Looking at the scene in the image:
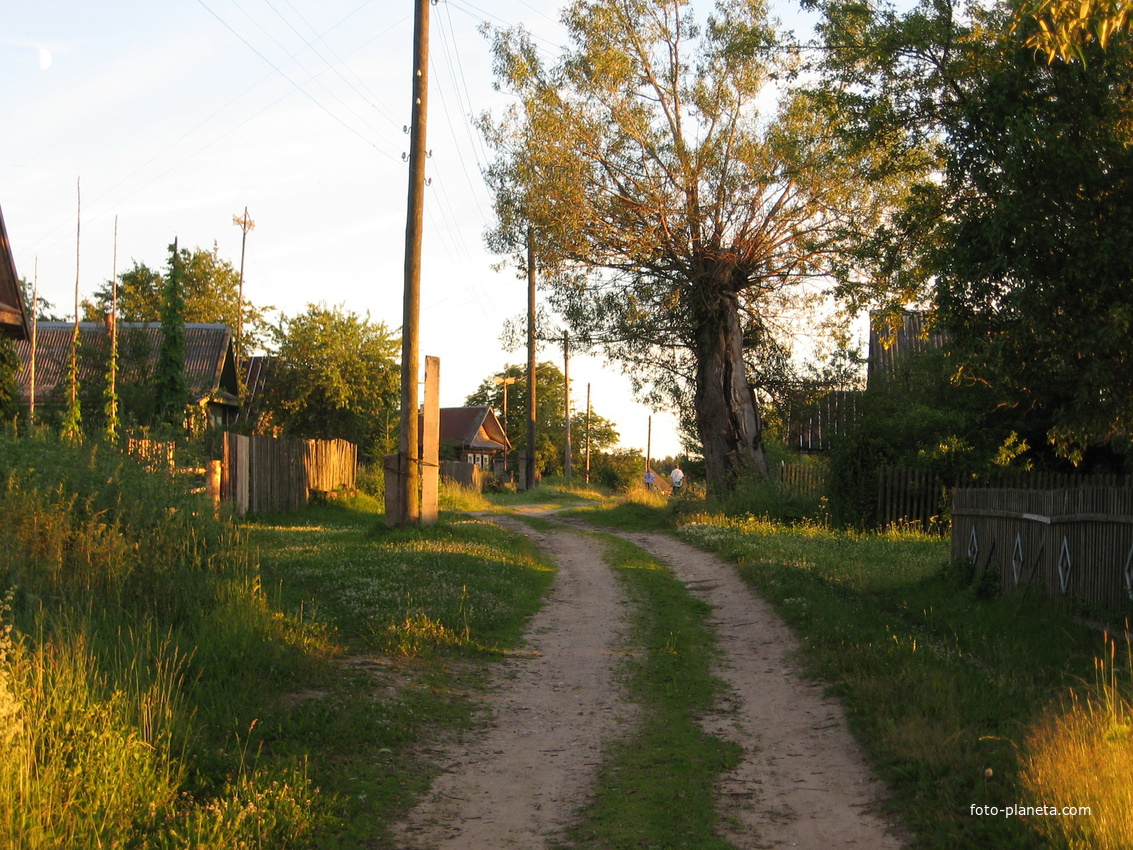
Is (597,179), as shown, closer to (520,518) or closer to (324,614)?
(520,518)

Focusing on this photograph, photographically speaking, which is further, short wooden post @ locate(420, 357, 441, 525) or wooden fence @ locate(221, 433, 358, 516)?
wooden fence @ locate(221, 433, 358, 516)

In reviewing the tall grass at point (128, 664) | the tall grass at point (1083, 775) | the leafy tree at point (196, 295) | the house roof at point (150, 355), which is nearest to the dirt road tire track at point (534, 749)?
the tall grass at point (128, 664)

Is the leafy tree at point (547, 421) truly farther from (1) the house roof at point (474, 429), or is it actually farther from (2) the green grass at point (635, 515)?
(2) the green grass at point (635, 515)

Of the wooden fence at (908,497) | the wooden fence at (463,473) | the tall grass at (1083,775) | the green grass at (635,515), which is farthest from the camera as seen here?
the wooden fence at (463,473)

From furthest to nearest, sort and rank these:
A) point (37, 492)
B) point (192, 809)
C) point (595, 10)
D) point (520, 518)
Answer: point (520, 518), point (595, 10), point (37, 492), point (192, 809)

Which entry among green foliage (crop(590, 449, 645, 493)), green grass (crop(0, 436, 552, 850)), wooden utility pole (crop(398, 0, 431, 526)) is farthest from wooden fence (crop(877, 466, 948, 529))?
green foliage (crop(590, 449, 645, 493))

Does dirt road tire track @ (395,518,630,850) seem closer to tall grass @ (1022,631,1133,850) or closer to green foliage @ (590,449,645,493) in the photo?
tall grass @ (1022,631,1133,850)

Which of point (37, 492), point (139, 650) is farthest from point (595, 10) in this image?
point (139, 650)

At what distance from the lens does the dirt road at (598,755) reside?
5.15 metres

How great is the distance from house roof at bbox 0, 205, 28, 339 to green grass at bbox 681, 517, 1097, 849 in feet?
43.8

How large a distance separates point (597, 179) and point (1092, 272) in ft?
50.9

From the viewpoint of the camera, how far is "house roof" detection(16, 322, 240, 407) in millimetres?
32156

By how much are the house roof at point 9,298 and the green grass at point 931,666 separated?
13353mm

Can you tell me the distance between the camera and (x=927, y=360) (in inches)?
858
